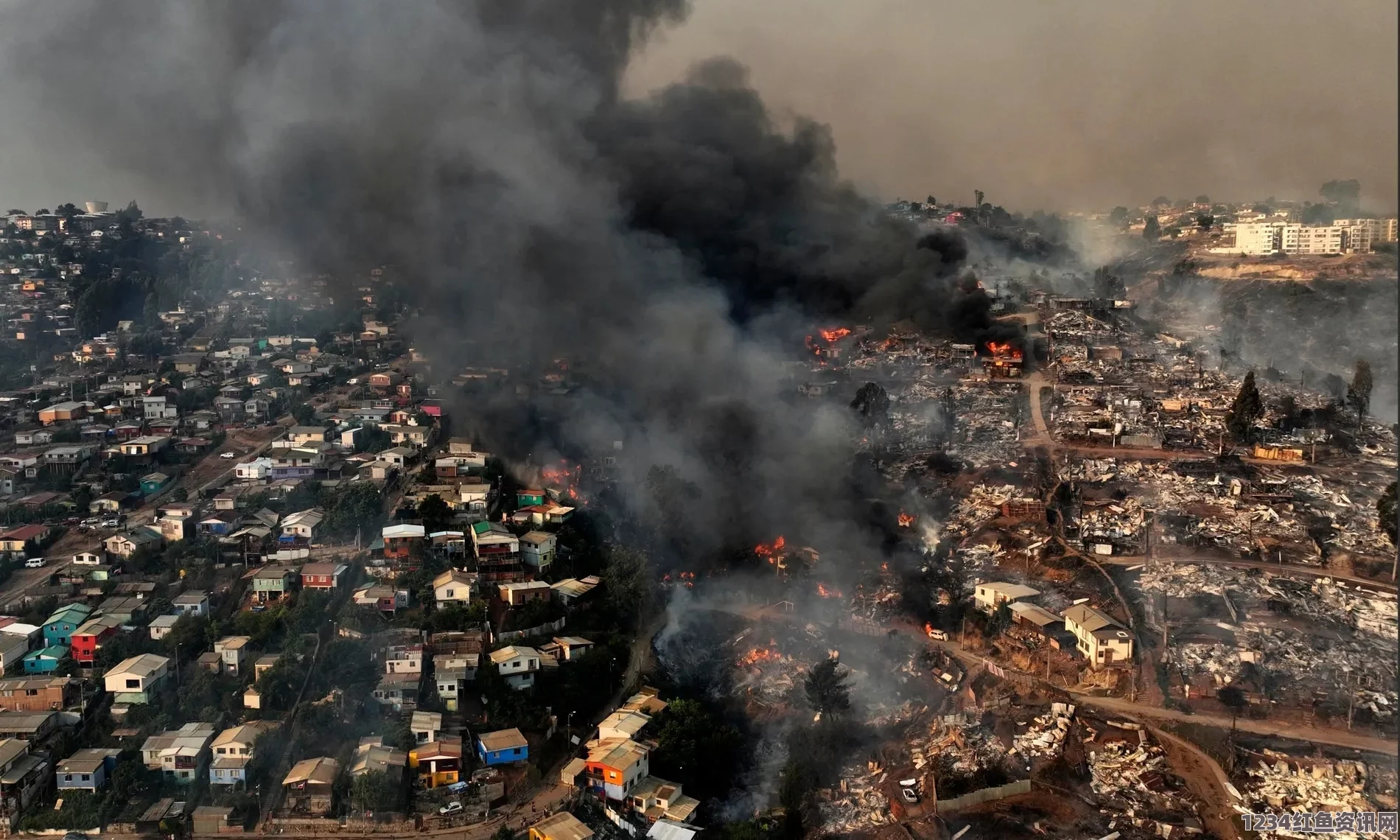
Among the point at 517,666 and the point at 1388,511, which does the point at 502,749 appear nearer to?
the point at 517,666

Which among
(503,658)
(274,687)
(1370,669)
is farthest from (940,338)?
(274,687)

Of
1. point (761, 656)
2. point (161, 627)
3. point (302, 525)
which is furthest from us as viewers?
point (302, 525)

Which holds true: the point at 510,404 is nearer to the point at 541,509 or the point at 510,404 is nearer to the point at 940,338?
the point at 541,509

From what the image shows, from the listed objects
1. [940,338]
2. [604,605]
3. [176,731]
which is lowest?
[176,731]

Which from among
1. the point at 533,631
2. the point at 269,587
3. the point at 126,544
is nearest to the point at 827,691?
the point at 533,631

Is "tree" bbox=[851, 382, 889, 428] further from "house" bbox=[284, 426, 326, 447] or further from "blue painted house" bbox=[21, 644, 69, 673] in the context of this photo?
"blue painted house" bbox=[21, 644, 69, 673]

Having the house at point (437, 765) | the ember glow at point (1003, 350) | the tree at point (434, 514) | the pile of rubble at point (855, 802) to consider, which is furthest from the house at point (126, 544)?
the ember glow at point (1003, 350)
